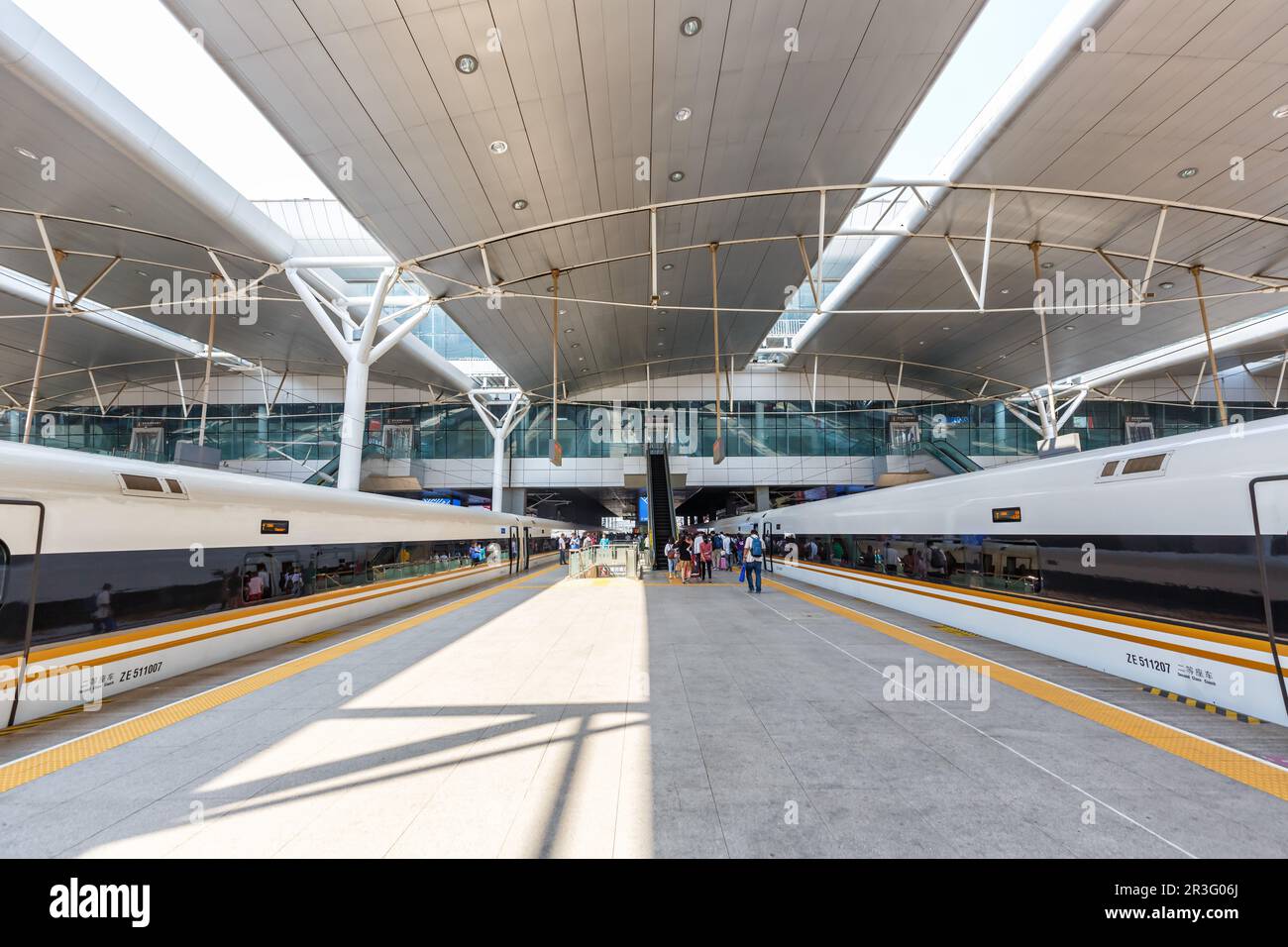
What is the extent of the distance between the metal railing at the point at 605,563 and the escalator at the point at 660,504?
8.66ft

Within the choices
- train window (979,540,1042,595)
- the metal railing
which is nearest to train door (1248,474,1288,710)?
train window (979,540,1042,595)

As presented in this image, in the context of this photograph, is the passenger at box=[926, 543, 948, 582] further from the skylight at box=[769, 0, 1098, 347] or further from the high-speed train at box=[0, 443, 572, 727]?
the high-speed train at box=[0, 443, 572, 727]

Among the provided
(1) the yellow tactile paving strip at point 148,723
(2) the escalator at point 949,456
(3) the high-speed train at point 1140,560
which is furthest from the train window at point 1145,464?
(2) the escalator at point 949,456

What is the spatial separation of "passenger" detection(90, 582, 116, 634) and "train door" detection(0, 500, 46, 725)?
1.77ft

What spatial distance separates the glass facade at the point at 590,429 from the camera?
30.0 metres

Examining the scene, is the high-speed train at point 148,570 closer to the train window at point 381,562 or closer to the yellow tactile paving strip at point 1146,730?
the train window at point 381,562

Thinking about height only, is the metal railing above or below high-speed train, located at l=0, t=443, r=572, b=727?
below

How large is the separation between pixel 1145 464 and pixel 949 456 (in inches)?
1033

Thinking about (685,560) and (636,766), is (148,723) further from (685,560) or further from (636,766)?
(685,560)

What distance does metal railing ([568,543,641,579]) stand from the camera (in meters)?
16.9

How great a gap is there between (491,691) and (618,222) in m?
10.6

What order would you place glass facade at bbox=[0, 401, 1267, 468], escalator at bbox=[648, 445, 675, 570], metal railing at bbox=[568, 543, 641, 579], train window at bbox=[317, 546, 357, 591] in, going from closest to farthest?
train window at bbox=[317, 546, 357, 591] < metal railing at bbox=[568, 543, 641, 579] < escalator at bbox=[648, 445, 675, 570] < glass facade at bbox=[0, 401, 1267, 468]

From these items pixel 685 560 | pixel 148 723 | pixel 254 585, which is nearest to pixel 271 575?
pixel 254 585
